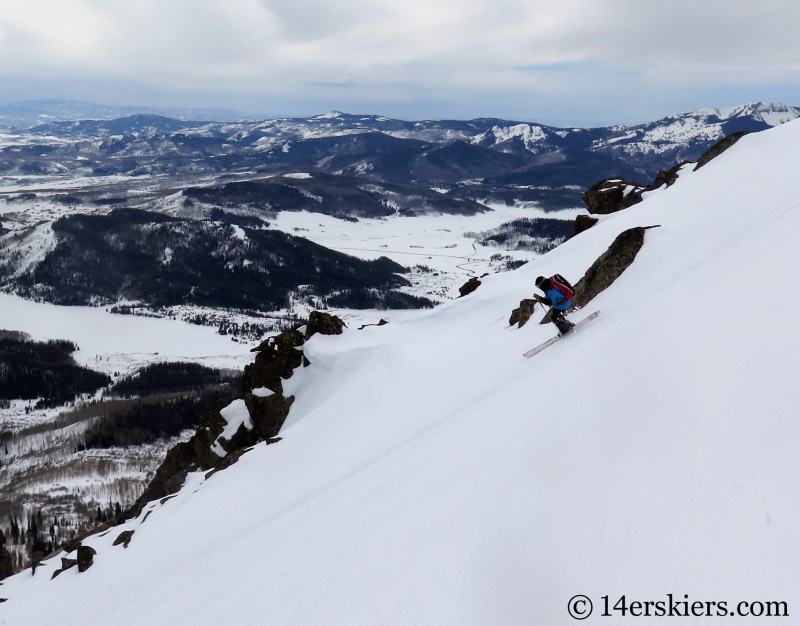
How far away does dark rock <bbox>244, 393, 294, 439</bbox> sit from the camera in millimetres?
35719

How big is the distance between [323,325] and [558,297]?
947 inches

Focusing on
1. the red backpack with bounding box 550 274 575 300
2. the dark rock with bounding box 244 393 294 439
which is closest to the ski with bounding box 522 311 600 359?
the red backpack with bounding box 550 274 575 300

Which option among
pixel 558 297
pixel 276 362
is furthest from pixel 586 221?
pixel 276 362

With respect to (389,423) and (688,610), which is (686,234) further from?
(688,610)

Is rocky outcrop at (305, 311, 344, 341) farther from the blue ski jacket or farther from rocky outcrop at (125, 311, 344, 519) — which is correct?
the blue ski jacket

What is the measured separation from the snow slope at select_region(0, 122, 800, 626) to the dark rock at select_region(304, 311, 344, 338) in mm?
13693

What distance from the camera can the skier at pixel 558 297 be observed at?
21.7m

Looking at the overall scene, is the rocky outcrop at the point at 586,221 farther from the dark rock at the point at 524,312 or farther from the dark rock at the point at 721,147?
the dark rock at the point at 524,312

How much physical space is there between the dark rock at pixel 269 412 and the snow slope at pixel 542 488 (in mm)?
7053

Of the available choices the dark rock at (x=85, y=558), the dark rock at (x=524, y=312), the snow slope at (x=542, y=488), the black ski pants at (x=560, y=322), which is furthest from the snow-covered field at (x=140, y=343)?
the black ski pants at (x=560, y=322)

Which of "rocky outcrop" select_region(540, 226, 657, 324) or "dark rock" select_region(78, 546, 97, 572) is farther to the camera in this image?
"rocky outcrop" select_region(540, 226, 657, 324)

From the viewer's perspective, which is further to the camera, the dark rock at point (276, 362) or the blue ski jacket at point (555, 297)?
the dark rock at point (276, 362)

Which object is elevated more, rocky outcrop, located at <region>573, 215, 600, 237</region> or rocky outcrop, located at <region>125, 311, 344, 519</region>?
rocky outcrop, located at <region>573, 215, 600, 237</region>

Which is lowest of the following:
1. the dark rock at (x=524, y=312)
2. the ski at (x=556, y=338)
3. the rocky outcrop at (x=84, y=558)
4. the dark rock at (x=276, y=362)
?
the rocky outcrop at (x=84, y=558)
